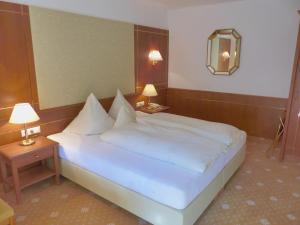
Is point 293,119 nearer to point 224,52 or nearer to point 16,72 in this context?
point 224,52

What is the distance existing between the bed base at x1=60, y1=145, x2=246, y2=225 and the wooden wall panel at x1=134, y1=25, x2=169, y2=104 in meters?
2.22

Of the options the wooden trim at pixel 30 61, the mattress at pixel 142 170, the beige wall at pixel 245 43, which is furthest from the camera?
the beige wall at pixel 245 43

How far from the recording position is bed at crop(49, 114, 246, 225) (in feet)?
6.57

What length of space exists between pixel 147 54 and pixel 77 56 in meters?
1.61

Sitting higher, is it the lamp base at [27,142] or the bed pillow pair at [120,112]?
the bed pillow pair at [120,112]

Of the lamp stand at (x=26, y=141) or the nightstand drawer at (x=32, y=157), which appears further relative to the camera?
the lamp stand at (x=26, y=141)

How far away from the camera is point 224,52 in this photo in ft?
14.8

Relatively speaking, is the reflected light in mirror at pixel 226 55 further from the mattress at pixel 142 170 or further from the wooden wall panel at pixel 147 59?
the mattress at pixel 142 170

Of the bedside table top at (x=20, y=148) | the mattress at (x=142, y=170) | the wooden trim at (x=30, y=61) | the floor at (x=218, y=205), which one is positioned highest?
the wooden trim at (x=30, y=61)

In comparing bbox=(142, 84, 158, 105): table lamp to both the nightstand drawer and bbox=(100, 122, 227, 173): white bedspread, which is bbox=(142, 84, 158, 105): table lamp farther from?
the nightstand drawer

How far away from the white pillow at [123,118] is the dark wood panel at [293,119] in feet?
7.58

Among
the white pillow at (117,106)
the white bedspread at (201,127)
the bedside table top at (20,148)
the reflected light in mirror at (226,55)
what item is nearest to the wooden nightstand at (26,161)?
the bedside table top at (20,148)

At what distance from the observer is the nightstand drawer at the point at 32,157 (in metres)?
2.51

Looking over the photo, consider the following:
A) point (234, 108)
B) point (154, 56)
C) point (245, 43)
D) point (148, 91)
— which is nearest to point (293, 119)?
point (234, 108)
